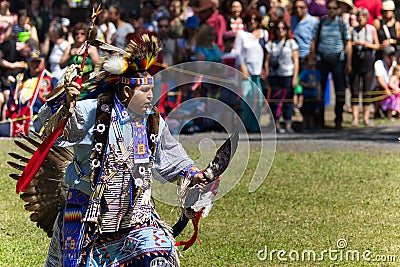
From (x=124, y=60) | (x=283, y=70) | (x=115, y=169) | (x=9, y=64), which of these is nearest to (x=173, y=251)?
(x=115, y=169)

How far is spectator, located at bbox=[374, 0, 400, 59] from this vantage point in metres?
15.6

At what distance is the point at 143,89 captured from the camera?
5.58 metres

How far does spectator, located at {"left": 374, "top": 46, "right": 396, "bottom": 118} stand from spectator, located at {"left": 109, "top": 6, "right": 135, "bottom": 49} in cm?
405

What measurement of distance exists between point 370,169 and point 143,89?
→ 6532mm

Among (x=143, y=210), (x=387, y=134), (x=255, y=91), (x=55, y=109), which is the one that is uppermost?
(x=55, y=109)

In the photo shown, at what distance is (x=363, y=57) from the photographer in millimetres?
15570

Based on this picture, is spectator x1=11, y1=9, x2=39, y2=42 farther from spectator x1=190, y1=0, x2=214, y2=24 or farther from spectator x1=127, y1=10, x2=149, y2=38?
spectator x1=190, y1=0, x2=214, y2=24

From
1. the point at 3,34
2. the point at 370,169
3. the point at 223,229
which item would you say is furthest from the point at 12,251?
the point at 3,34

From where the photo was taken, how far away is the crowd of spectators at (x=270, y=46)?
1475 centimetres

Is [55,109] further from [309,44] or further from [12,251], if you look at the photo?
[309,44]

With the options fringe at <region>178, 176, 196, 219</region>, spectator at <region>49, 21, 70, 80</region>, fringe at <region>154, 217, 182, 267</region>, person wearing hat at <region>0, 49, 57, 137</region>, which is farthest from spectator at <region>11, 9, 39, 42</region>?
fringe at <region>154, 217, 182, 267</region>

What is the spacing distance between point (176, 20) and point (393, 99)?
3899mm

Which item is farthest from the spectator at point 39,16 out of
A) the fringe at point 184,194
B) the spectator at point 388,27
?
the fringe at point 184,194

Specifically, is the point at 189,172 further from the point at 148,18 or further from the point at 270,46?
the point at 148,18
